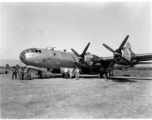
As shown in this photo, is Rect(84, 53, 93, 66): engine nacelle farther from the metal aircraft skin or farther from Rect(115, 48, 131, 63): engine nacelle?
Rect(115, 48, 131, 63): engine nacelle

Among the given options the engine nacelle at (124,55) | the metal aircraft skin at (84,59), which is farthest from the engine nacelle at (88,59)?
the engine nacelle at (124,55)

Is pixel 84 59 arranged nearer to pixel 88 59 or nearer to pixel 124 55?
pixel 88 59

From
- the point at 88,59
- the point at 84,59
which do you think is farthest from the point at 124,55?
the point at 84,59

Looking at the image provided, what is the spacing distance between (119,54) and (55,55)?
842cm

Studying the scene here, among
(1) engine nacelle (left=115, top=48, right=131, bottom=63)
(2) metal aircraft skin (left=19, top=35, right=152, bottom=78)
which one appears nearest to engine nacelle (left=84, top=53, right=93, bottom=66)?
(2) metal aircraft skin (left=19, top=35, right=152, bottom=78)

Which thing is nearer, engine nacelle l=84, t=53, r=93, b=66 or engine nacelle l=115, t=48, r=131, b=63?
engine nacelle l=115, t=48, r=131, b=63

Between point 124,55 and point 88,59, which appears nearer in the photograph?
point 124,55

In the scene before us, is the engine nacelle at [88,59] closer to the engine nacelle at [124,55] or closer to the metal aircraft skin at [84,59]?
the metal aircraft skin at [84,59]

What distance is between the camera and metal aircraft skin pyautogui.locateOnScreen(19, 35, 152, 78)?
14855mm

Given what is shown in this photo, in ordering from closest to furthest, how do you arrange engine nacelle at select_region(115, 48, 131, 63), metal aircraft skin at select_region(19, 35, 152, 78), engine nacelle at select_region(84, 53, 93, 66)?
engine nacelle at select_region(115, 48, 131, 63) → metal aircraft skin at select_region(19, 35, 152, 78) → engine nacelle at select_region(84, 53, 93, 66)

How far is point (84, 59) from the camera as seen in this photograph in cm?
1834

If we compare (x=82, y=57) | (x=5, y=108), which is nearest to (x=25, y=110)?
(x=5, y=108)

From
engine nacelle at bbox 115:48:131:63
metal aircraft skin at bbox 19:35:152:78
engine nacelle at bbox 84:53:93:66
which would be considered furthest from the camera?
engine nacelle at bbox 84:53:93:66

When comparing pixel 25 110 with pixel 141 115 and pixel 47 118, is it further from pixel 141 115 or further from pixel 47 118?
pixel 141 115
